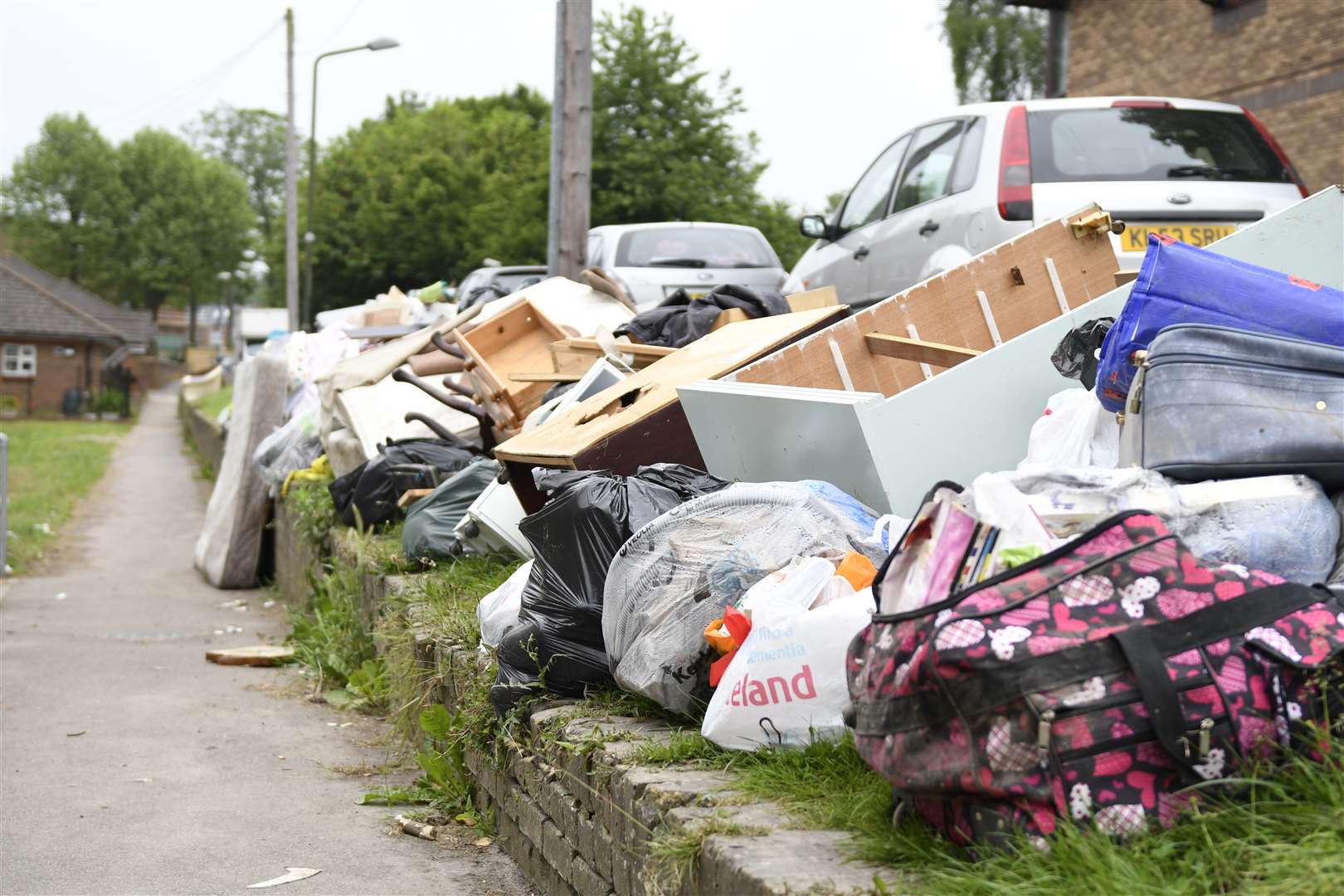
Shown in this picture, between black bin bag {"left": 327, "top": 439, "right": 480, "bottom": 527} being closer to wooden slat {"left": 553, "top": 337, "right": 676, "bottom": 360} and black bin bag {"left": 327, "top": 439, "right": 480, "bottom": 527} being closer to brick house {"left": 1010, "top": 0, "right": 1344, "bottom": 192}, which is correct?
wooden slat {"left": 553, "top": 337, "right": 676, "bottom": 360}

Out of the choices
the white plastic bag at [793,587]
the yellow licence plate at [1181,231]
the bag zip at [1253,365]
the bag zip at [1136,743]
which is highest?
the yellow licence plate at [1181,231]

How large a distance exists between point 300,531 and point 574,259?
271 centimetres

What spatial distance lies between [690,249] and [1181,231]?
6280 mm

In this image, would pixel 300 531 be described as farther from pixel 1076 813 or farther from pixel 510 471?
pixel 1076 813

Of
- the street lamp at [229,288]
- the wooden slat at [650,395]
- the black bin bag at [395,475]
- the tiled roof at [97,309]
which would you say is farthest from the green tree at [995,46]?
the street lamp at [229,288]

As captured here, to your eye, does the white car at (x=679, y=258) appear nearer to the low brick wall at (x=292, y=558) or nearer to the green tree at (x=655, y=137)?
the low brick wall at (x=292, y=558)

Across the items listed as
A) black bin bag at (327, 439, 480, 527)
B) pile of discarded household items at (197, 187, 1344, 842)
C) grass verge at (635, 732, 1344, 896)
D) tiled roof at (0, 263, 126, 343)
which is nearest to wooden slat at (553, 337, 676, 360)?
pile of discarded household items at (197, 187, 1344, 842)

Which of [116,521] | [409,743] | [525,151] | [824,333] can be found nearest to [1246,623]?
[824,333]

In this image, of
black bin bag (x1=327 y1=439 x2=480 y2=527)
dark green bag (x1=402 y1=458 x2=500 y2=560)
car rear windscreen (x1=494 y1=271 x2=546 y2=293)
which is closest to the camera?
dark green bag (x1=402 y1=458 x2=500 y2=560)

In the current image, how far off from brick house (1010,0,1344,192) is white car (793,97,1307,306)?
21.5 feet

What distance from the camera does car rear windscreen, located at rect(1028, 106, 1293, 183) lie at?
6.93 m

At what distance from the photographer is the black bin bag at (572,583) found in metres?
3.94

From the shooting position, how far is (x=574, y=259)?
9.99 m

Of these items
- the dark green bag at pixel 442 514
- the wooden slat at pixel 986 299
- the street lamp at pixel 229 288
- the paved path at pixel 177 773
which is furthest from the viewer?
the street lamp at pixel 229 288
